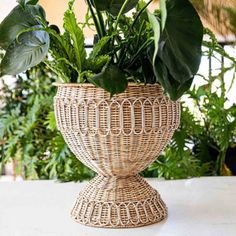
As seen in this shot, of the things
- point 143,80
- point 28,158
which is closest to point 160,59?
point 143,80

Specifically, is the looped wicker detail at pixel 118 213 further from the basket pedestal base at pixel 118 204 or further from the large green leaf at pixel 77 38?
the large green leaf at pixel 77 38

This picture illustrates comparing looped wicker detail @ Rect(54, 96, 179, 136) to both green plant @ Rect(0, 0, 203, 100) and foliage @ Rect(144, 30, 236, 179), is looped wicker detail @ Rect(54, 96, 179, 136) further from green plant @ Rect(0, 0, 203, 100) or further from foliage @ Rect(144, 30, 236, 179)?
foliage @ Rect(144, 30, 236, 179)

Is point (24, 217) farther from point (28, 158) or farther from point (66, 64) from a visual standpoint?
point (28, 158)

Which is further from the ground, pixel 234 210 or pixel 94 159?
pixel 94 159

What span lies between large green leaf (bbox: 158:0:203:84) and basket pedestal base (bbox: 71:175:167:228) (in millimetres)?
221

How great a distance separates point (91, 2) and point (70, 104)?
0.50ft

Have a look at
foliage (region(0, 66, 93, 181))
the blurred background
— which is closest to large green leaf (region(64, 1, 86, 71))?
the blurred background

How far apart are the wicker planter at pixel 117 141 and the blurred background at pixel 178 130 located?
459mm

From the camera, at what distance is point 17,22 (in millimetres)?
659

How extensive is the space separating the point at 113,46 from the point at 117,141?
0.47 ft

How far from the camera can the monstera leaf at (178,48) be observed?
53 cm

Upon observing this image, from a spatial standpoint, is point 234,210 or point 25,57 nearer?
point 25,57

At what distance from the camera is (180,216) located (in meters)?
0.71

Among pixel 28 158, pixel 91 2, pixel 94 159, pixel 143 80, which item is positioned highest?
pixel 91 2
